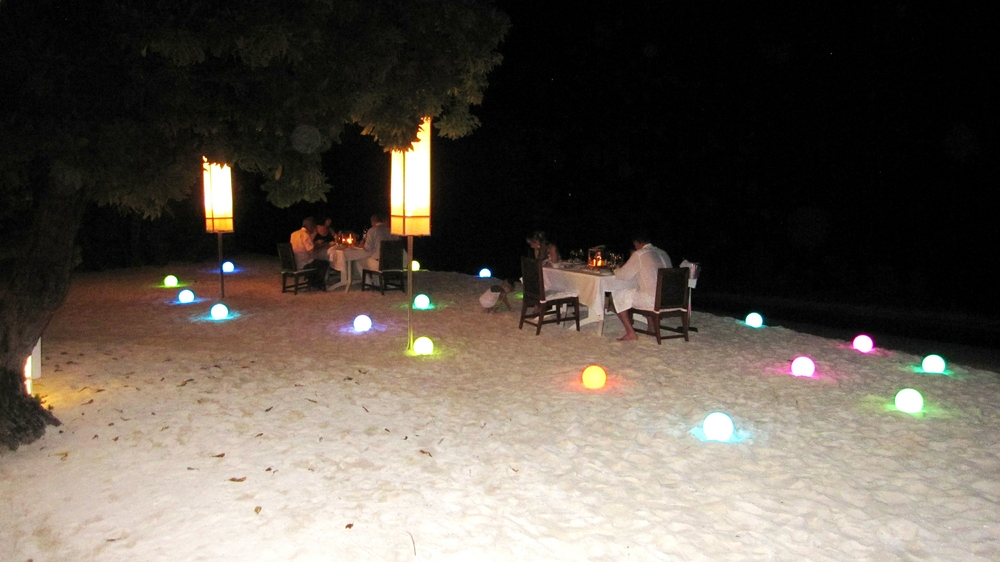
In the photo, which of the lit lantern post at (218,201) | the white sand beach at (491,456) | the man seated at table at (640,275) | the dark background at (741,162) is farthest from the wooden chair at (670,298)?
the lit lantern post at (218,201)

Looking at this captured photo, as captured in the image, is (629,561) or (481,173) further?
(481,173)

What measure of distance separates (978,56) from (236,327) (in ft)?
36.3

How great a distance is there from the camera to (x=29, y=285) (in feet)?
13.7

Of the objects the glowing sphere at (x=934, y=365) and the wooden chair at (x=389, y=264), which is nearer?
the glowing sphere at (x=934, y=365)

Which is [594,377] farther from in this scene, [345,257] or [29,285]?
[345,257]

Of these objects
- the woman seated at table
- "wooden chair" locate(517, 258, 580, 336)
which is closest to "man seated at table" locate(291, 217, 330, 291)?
the woman seated at table

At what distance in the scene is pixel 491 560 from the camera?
2861 millimetres

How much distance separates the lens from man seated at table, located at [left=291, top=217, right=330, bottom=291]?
10.7 m

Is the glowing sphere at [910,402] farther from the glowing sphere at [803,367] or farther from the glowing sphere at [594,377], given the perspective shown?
the glowing sphere at [594,377]

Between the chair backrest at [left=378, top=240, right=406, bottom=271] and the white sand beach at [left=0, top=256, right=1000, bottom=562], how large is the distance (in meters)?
3.30

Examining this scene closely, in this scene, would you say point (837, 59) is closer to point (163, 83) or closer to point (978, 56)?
point (978, 56)

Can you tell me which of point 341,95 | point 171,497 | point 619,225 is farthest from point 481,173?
point 171,497

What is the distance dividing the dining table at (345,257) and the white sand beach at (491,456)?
3.63 metres

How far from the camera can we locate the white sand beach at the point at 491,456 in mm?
3039
